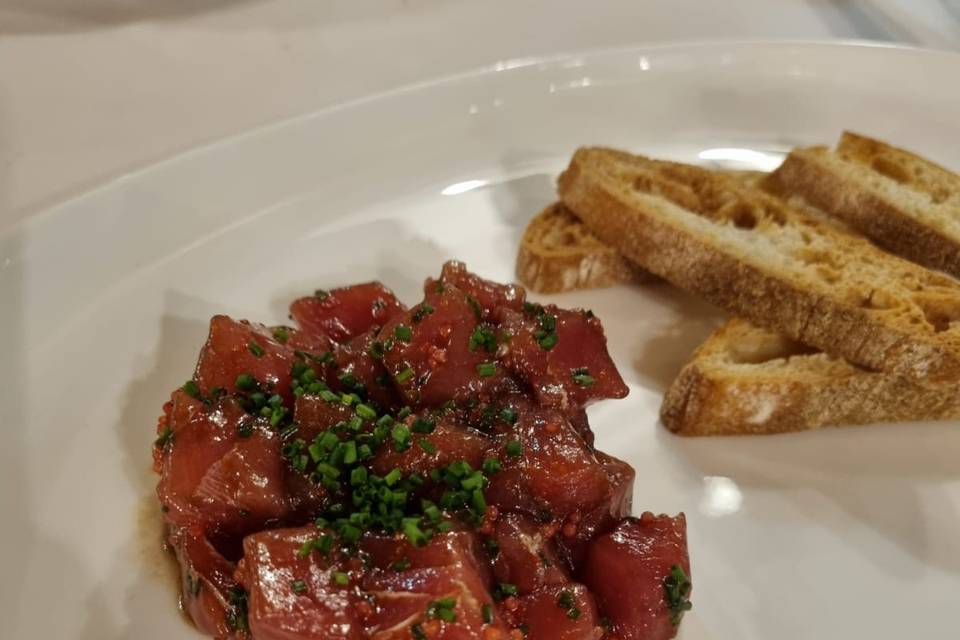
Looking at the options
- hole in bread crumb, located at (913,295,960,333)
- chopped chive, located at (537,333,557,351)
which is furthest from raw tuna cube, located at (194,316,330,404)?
hole in bread crumb, located at (913,295,960,333)

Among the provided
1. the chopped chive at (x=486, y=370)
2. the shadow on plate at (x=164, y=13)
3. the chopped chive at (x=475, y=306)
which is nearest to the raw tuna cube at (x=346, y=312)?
the chopped chive at (x=475, y=306)

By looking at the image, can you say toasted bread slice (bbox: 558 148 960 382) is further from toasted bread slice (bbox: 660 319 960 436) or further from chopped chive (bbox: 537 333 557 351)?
chopped chive (bbox: 537 333 557 351)

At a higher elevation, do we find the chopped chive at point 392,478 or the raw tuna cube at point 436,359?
the raw tuna cube at point 436,359

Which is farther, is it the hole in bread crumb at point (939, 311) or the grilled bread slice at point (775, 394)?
the hole in bread crumb at point (939, 311)

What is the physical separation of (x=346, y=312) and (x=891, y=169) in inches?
89.0

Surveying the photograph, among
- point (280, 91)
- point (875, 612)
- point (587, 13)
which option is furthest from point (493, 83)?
point (875, 612)

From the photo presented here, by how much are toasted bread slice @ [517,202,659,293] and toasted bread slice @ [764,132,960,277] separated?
78cm

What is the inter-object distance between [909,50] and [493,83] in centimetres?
207

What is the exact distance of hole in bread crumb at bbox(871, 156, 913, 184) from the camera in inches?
119

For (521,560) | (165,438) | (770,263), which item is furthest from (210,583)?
(770,263)

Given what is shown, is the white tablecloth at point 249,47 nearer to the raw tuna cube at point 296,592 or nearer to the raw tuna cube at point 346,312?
the raw tuna cube at point 346,312

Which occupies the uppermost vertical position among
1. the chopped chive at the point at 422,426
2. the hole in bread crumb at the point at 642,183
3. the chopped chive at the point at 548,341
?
the hole in bread crumb at the point at 642,183

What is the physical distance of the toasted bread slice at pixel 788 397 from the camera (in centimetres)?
229

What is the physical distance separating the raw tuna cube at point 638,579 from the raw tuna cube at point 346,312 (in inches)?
35.2
